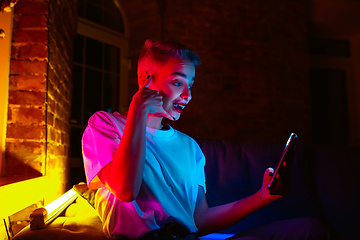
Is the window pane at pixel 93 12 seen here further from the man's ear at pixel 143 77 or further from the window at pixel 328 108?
the window at pixel 328 108

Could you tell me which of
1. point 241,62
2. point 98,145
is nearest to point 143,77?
point 98,145

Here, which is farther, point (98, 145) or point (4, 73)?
point (4, 73)

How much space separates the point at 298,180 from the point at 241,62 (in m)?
2.69

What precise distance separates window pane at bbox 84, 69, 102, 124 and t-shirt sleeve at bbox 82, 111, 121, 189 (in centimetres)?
287

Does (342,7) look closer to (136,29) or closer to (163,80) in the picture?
(136,29)

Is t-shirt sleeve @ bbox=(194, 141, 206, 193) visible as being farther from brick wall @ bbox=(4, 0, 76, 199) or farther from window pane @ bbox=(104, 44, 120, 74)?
window pane @ bbox=(104, 44, 120, 74)

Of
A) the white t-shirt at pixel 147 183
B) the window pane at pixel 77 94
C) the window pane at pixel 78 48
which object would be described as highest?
the window pane at pixel 78 48

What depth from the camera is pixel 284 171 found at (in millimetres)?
1011

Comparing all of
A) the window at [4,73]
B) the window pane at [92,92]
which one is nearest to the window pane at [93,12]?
the window pane at [92,92]

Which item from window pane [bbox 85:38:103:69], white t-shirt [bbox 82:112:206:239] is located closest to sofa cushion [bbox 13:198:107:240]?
white t-shirt [bbox 82:112:206:239]

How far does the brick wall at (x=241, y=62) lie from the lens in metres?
4.15

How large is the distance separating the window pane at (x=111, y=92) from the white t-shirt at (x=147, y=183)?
9.98ft

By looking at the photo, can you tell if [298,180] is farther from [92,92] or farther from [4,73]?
[92,92]

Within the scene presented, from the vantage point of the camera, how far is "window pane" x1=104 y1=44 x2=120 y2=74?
13.8ft
